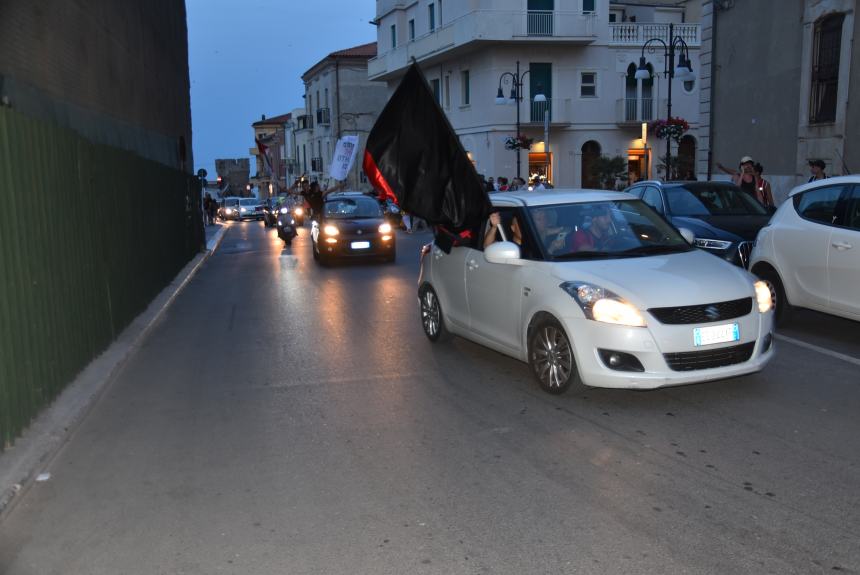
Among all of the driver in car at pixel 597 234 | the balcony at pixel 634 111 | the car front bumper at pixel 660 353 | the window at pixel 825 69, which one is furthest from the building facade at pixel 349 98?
the car front bumper at pixel 660 353

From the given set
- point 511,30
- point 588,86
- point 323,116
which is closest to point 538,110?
point 588,86

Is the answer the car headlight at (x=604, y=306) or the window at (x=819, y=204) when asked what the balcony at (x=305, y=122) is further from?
the car headlight at (x=604, y=306)

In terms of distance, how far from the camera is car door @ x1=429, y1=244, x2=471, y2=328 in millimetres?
8133

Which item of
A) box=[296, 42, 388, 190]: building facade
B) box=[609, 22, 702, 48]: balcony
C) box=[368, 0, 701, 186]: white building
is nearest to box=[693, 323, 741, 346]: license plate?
box=[368, 0, 701, 186]: white building

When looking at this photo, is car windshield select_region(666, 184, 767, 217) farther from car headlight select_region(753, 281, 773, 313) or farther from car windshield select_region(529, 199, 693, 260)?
car headlight select_region(753, 281, 773, 313)

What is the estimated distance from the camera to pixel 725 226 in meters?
11.4

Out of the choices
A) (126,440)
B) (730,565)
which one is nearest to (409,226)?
(126,440)

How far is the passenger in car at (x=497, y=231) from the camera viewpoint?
295 inches

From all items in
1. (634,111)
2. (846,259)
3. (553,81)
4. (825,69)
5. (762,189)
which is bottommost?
(846,259)

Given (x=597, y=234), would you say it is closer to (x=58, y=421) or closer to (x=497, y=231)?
(x=497, y=231)

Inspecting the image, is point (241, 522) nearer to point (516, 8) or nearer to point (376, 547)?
point (376, 547)

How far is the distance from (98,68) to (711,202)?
32.1 ft

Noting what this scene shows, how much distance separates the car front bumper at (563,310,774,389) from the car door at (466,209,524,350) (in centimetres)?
86

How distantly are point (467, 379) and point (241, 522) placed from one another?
10.8 ft
